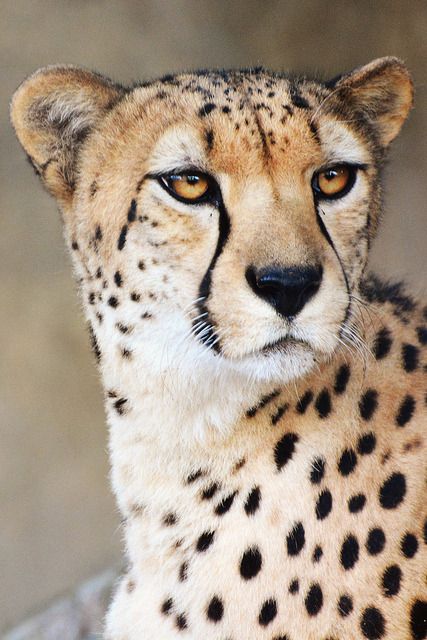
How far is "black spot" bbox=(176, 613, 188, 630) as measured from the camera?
4.94 ft

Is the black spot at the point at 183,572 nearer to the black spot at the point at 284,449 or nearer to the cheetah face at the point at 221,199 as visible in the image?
the black spot at the point at 284,449

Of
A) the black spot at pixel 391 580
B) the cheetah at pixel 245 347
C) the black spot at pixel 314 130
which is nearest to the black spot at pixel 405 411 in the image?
the cheetah at pixel 245 347

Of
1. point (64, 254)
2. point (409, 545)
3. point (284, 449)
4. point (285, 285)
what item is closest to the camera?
point (285, 285)

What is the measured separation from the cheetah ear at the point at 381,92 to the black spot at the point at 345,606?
0.85 m

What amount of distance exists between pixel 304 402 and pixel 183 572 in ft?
1.13

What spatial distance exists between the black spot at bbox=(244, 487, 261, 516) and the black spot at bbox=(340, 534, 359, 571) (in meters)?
0.16

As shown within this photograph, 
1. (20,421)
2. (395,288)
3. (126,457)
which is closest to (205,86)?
(395,288)

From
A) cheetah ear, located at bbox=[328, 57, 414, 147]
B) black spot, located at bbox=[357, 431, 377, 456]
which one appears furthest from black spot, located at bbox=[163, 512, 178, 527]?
cheetah ear, located at bbox=[328, 57, 414, 147]

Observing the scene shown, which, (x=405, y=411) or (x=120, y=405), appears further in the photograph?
(x=120, y=405)

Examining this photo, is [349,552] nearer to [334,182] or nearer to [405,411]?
[405,411]

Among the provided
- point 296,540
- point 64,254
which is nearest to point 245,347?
point 296,540

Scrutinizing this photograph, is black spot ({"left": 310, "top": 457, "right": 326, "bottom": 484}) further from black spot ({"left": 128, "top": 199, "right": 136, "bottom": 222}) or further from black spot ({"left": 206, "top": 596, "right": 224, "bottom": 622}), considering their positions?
black spot ({"left": 128, "top": 199, "right": 136, "bottom": 222})

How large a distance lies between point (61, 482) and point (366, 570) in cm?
198

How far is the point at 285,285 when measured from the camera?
133 cm
